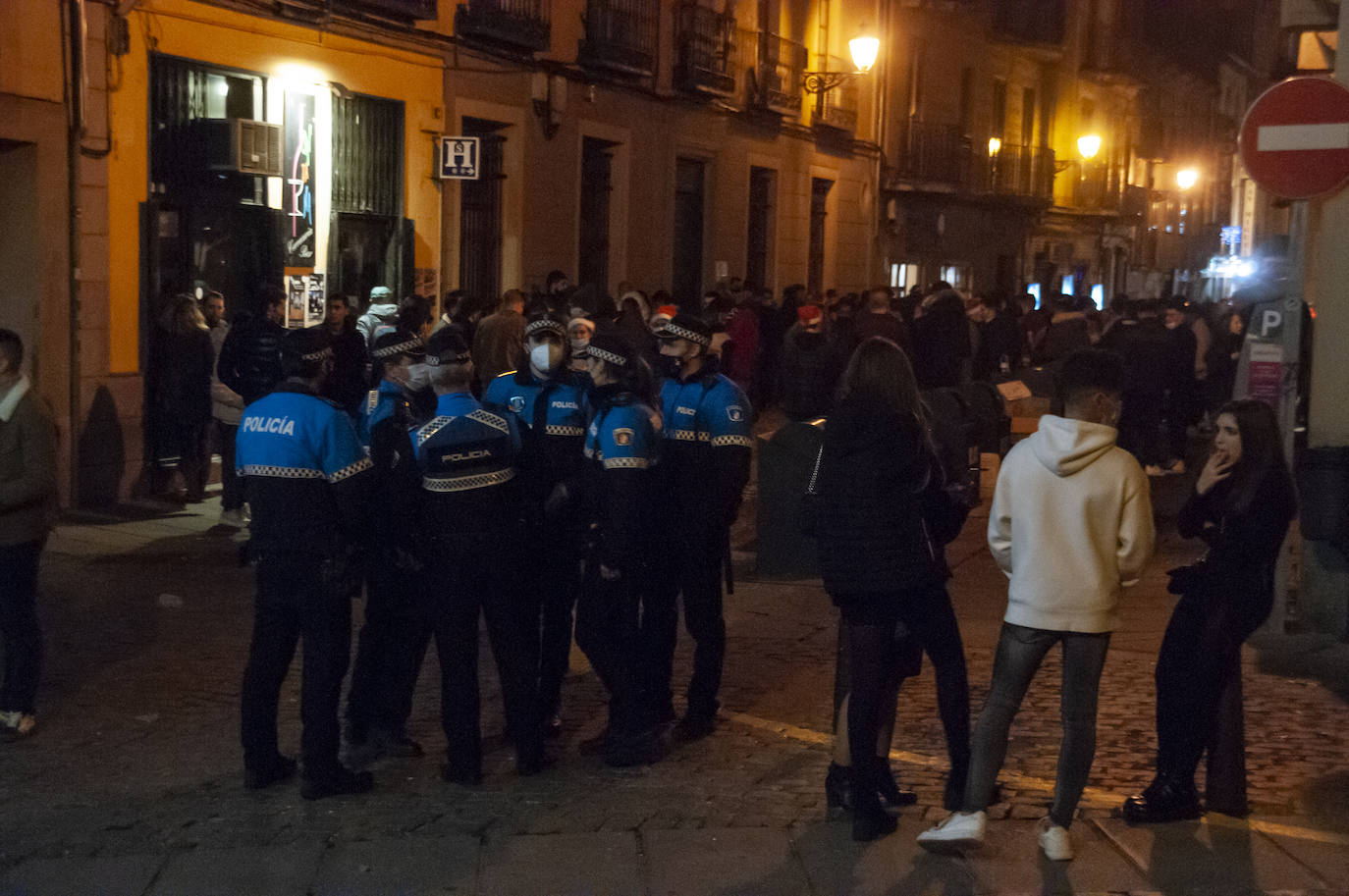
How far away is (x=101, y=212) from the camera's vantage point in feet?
43.2

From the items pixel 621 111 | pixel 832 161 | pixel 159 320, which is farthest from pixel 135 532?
pixel 832 161

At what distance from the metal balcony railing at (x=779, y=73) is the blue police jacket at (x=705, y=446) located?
60.3 feet

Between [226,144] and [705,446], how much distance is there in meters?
8.62

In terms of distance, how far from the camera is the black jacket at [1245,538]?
5.67 m

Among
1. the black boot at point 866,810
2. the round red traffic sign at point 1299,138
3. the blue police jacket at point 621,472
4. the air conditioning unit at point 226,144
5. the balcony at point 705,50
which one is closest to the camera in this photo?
the black boot at point 866,810

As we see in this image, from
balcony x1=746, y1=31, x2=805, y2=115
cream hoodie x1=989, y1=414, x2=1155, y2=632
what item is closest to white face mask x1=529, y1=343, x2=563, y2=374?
cream hoodie x1=989, y1=414, x2=1155, y2=632

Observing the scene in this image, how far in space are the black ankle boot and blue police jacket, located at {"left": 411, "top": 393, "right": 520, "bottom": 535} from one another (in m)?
1.51

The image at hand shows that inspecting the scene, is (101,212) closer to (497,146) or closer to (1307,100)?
(497,146)

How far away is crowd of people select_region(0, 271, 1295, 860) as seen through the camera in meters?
5.37

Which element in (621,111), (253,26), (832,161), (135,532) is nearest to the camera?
(135,532)

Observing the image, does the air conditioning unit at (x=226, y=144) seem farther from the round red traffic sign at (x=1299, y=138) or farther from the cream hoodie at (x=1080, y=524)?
the cream hoodie at (x=1080, y=524)

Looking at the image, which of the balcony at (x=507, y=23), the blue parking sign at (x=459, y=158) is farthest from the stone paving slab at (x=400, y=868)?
the balcony at (x=507, y=23)

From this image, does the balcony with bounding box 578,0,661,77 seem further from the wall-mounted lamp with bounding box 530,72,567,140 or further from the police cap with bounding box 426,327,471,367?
the police cap with bounding box 426,327,471,367

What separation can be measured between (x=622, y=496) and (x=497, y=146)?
13544 millimetres
